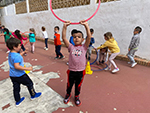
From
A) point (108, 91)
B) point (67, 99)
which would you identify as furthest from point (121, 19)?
point (67, 99)

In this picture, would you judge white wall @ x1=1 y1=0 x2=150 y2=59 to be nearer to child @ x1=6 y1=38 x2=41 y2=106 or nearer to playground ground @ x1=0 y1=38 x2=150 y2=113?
playground ground @ x1=0 y1=38 x2=150 y2=113

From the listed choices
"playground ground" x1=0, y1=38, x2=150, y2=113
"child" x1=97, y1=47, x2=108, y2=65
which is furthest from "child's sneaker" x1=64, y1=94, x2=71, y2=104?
"child" x1=97, y1=47, x2=108, y2=65

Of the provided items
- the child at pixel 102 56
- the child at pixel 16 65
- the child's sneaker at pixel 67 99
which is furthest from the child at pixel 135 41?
the child at pixel 16 65

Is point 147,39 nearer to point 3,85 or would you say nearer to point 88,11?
point 88,11

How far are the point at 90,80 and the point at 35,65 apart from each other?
274cm

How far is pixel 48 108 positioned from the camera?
2480 mm

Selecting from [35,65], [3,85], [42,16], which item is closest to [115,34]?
[35,65]

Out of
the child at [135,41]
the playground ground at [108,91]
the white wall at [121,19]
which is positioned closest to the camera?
the playground ground at [108,91]

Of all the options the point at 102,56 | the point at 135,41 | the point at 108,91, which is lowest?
the point at 108,91

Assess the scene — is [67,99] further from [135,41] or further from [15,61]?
[135,41]

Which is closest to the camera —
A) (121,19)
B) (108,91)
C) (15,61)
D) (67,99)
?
(15,61)

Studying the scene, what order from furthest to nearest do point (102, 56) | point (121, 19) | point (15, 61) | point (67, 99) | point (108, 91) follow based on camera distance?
point (121, 19) → point (102, 56) → point (108, 91) → point (67, 99) → point (15, 61)

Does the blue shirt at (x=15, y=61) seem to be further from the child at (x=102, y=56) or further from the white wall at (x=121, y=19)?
the white wall at (x=121, y=19)

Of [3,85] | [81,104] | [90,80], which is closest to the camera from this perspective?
[81,104]
